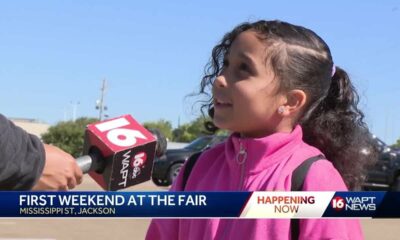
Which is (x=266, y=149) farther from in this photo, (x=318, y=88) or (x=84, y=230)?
(x=84, y=230)

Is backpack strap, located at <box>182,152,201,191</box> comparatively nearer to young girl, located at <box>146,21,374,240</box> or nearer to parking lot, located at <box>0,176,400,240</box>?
young girl, located at <box>146,21,374,240</box>

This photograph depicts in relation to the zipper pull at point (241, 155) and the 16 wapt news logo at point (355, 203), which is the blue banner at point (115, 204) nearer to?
the zipper pull at point (241, 155)

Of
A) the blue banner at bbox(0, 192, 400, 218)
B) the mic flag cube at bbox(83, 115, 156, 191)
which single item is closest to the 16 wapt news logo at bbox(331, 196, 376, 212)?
the blue banner at bbox(0, 192, 400, 218)

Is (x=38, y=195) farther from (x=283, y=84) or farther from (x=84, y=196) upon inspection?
(x=283, y=84)

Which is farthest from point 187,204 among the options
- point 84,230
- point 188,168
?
point 84,230

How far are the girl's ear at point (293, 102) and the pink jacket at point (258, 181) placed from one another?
2.8 inches

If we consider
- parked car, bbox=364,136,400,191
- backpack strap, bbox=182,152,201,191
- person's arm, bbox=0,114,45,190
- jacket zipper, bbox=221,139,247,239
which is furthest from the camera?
parked car, bbox=364,136,400,191

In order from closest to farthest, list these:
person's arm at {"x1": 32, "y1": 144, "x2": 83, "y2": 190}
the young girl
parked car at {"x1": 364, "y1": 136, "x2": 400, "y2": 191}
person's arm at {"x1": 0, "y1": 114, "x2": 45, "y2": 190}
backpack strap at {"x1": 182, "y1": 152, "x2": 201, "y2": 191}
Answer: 1. person's arm at {"x1": 0, "y1": 114, "x2": 45, "y2": 190}
2. person's arm at {"x1": 32, "y1": 144, "x2": 83, "y2": 190}
3. the young girl
4. backpack strap at {"x1": 182, "y1": 152, "x2": 201, "y2": 191}
5. parked car at {"x1": 364, "y1": 136, "x2": 400, "y2": 191}

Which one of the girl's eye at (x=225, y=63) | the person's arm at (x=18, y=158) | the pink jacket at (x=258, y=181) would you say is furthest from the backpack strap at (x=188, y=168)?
the person's arm at (x=18, y=158)

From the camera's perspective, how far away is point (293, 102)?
2.69 metres

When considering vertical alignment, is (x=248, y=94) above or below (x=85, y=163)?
above

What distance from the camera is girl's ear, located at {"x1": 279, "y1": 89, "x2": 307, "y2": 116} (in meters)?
2.67

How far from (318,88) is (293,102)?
5.2 inches

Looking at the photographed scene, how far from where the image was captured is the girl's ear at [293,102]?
267cm
